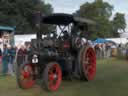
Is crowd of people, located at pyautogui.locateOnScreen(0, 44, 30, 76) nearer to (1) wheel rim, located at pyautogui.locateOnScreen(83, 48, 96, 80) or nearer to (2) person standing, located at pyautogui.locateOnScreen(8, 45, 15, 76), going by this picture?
(2) person standing, located at pyautogui.locateOnScreen(8, 45, 15, 76)

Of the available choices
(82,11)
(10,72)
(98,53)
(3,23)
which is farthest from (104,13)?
(10,72)

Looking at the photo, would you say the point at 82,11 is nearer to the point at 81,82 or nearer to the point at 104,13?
the point at 104,13

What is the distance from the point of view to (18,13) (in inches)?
1927

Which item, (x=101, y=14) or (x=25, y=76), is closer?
(x=25, y=76)

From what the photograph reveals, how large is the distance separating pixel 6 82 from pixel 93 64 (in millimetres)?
3151

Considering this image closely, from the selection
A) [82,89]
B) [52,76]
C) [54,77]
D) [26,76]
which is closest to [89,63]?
[82,89]

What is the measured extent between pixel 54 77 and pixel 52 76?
128mm

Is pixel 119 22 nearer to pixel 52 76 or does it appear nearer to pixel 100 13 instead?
pixel 100 13

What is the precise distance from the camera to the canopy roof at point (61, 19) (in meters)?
11.8

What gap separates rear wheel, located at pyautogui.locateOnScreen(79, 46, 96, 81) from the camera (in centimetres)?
1184

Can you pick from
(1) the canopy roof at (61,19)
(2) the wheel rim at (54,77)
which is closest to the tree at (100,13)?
(1) the canopy roof at (61,19)

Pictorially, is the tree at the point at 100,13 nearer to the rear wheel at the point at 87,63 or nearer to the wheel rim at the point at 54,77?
the rear wheel at the point at 87,63

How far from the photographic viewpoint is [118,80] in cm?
1262

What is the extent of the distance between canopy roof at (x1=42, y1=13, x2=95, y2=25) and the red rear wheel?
2.13 metres
